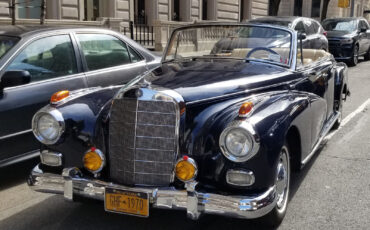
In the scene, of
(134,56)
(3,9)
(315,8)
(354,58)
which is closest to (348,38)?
(354,58)

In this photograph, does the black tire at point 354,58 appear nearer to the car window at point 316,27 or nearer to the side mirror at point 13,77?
the car window at point 316,27

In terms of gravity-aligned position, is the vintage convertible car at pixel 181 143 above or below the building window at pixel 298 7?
below

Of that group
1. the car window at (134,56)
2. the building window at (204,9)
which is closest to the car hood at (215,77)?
the car window at (134,56)

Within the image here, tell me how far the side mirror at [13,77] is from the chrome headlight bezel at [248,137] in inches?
91.5

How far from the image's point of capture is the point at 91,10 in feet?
64.5

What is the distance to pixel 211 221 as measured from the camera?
3.82m

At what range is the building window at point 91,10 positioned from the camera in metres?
19.5

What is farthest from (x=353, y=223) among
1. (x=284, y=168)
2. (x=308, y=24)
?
(x=308, y=24)

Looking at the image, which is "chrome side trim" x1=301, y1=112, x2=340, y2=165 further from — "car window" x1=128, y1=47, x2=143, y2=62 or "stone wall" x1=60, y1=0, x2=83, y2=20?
"stone wall" x1=60, y1=0, x2=83, y2=20

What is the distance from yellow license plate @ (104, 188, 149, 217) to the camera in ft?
10.3

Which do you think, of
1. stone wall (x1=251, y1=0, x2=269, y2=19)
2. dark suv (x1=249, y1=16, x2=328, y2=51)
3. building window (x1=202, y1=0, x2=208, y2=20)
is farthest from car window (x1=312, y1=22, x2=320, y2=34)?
stone wall (x1=251, y1=0, x2=269, y2=19)

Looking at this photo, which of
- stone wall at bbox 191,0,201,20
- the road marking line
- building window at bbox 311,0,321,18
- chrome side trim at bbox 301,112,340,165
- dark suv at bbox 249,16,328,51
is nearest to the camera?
chrome side trim at bbox 301,112,340,165

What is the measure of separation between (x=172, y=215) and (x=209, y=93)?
1.11 m

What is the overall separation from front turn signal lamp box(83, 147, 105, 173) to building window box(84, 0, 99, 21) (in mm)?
16832
